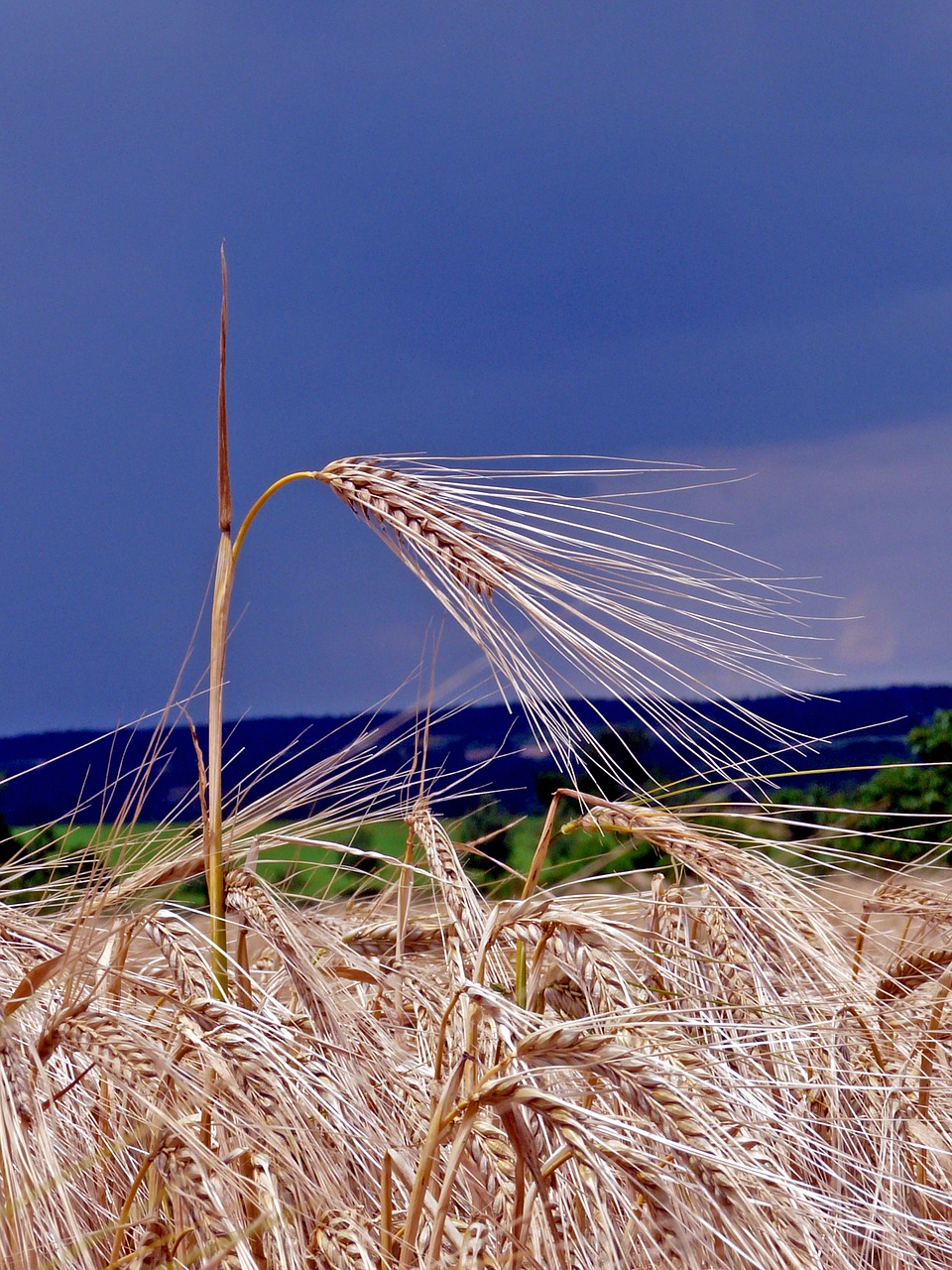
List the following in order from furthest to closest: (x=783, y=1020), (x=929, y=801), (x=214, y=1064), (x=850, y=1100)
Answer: (x=929, y=801) → (x=850, y=1100) → (x=783, y=1020) → (x=214, y=1064)

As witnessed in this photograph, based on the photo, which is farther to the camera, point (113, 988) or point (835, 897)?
point (835, 897)

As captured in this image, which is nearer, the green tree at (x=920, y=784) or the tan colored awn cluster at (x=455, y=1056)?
the tan colored awn cluster at (x=455, y=1056)

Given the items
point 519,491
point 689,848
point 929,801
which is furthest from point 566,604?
point 929,801

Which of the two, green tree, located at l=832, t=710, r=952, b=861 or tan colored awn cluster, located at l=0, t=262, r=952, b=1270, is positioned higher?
tan colored awn cluster, located at l=0, t=262, r=952, b=1270

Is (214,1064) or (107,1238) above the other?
(214,1064)

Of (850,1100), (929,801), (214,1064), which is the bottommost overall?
(929,801)

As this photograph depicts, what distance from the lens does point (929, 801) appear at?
7043 mm

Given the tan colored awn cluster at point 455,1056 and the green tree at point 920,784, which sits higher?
the tan colored awn cluster at point 455,1056

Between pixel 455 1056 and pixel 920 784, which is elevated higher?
pixel 455 1056

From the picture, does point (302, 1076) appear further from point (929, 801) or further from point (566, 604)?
point (929, 801)

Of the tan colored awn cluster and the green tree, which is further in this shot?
the green tree

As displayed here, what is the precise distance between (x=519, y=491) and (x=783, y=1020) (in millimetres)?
627

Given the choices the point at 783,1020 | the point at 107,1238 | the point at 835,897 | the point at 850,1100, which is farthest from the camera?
the point at 835,897

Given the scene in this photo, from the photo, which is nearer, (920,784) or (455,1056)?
(455,1056)
